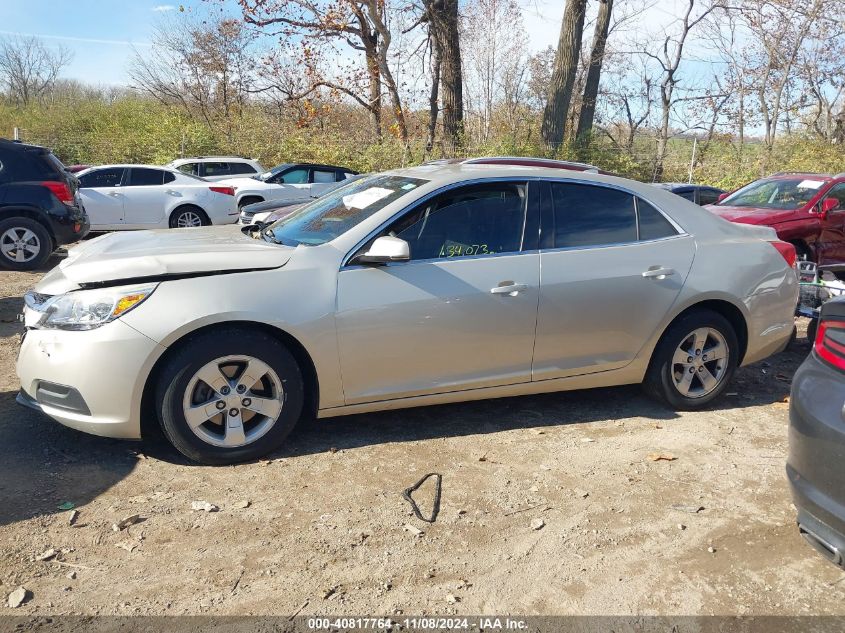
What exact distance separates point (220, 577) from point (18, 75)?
159 ft

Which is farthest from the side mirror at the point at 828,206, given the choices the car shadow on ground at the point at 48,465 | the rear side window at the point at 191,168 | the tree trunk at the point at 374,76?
the tree trunk at the point at 374,76

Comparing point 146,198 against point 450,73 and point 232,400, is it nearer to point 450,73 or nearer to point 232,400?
point 450,73

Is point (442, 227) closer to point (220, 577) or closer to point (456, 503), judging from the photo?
point (456, 503)

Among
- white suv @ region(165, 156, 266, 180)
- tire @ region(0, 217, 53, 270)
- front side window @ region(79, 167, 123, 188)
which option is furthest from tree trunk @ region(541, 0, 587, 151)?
tire @ region(0, 217, 53, 270)

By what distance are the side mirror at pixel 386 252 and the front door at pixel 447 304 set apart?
0.06 metres

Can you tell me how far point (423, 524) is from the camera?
10.9 ft

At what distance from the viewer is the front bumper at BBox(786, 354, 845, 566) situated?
2.50 m

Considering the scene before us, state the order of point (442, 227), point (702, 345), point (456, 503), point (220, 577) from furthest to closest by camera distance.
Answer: point (702, 345)
point (442, 227)
point (456, 503)
point (220, 577)

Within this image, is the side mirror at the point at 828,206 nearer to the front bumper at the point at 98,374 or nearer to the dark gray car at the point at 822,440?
the dark gray car at the point at 822,440

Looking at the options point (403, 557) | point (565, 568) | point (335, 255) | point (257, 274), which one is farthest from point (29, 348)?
point (565, 568)

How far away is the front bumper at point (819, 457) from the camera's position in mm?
2500

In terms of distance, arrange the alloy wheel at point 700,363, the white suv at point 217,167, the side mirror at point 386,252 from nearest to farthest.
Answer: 1. the side mirror at point 386,252
2. the alloy wheel at point 700,363
3. the white suv at point 217,167

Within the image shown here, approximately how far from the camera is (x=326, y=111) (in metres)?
26.9

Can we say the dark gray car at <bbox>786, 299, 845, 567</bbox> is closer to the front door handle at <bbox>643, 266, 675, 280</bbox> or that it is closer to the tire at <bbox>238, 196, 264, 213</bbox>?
the front door handle at <bbox>643, 266, 675, 280</bbox>
